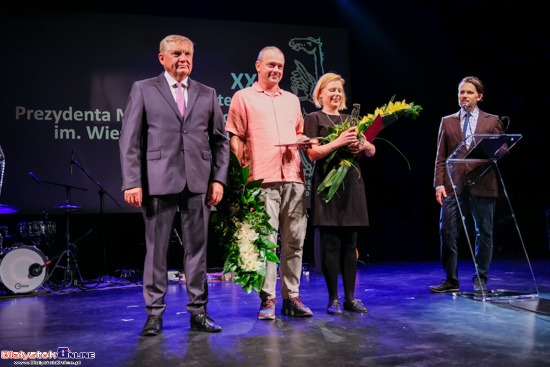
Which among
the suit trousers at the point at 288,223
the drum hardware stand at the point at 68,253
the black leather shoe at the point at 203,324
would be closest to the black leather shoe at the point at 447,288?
the suit trousers at the point at 288,223

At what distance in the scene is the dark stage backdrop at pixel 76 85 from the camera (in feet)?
18.1

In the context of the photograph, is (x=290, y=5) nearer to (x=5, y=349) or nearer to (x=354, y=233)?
(x=354, y=233)

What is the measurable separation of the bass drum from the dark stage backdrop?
0.66 meters

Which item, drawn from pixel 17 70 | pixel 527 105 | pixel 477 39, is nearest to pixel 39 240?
pixel 17 70

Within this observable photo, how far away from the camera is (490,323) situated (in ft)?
8.73

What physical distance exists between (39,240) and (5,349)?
318 cm

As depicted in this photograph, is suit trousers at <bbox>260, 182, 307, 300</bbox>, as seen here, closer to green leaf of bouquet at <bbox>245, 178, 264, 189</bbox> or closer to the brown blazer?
green leaf of bouquet at <bbox>245, 178, 264, 189</bbox>

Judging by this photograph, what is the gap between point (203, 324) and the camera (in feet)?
8.68

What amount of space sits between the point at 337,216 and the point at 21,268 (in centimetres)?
348

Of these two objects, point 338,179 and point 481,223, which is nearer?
point 338,179

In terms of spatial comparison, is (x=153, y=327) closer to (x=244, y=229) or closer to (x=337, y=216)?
(x=244, y=229)

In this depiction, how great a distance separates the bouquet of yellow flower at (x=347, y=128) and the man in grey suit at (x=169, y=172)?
0.69 metres

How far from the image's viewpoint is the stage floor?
6.84ft

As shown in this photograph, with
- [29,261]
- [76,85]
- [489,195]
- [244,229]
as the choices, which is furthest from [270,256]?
[76,85]
